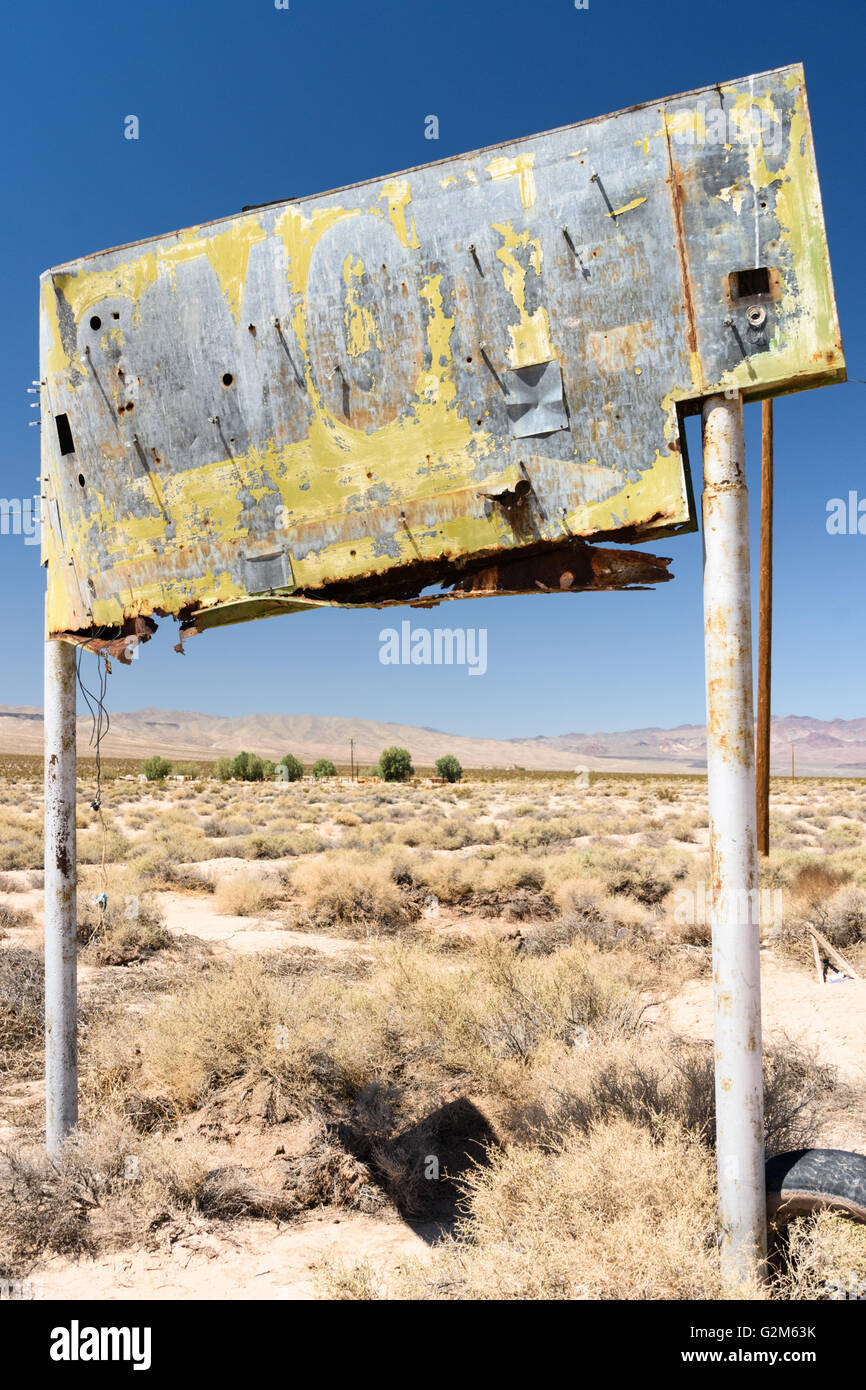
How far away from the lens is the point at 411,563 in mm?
3984

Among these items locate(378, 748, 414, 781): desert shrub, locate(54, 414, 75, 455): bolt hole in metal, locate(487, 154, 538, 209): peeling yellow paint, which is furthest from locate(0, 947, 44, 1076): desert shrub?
locate(378, 748, 414, 781): desert shrub

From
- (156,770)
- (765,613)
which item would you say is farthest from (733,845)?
(156,770)

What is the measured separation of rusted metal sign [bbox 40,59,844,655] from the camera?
11.1ft

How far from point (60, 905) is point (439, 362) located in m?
3.81

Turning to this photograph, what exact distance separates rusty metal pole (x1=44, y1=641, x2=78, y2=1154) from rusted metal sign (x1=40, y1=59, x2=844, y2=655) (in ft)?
1.40

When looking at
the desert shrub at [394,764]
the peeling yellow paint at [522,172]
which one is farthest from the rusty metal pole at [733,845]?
the desert shrub at [394,764]

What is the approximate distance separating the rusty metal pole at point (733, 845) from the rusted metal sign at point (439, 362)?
18cm

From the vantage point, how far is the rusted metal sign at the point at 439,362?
338 cm

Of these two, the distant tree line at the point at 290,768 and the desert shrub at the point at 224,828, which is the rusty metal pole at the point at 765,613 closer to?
the desert shrub at the point at 224,828

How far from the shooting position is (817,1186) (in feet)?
11.3

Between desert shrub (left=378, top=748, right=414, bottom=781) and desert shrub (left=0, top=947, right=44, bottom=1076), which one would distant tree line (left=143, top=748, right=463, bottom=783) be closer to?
desert shrub (left=378, top=748, right=414, bottom=781)

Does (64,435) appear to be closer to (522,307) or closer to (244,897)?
(522,307)

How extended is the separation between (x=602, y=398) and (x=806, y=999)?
6.73 meters
